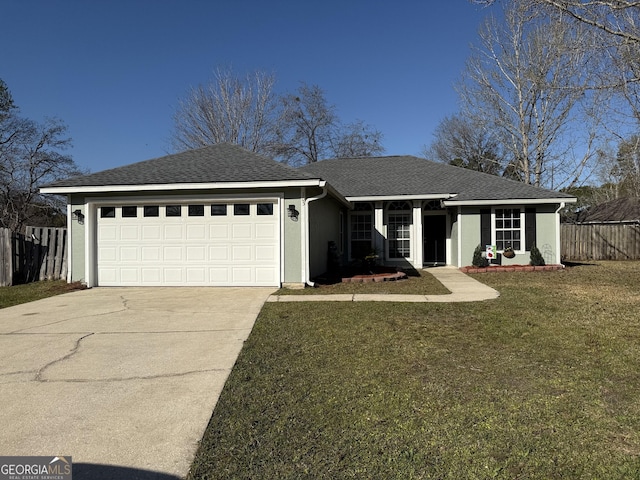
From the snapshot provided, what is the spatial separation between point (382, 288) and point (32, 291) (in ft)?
29.2

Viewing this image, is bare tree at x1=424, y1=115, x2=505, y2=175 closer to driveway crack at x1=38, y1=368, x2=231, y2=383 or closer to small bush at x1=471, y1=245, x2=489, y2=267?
small bush at x1=471, y1=245, x2=489, y2=267

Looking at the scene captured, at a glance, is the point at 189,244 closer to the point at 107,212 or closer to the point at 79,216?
the point at 107,212

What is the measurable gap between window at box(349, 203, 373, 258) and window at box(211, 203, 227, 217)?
6.48 m

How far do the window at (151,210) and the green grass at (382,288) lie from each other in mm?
3869

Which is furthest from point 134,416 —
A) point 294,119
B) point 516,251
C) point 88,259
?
point 294,119

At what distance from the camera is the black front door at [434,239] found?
Result: 1573 centimetres

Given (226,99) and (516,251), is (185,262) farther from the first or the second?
(226,99)

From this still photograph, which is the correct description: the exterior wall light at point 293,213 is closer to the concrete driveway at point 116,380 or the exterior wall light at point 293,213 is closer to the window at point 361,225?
the concrete driveway at point 116,380

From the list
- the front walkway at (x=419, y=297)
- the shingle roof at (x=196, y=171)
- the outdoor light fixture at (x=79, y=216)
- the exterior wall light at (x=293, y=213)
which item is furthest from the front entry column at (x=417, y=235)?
the outdoor light fixture at (x=79, y=216)

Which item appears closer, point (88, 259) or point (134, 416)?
point (134, 416)

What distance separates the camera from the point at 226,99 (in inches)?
1085

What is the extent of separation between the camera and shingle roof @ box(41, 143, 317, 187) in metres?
9.80

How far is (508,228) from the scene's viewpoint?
46.7 feet

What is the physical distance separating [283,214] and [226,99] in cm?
2073
